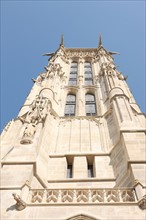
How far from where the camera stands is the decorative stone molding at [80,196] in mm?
9195

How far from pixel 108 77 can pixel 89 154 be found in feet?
34.9

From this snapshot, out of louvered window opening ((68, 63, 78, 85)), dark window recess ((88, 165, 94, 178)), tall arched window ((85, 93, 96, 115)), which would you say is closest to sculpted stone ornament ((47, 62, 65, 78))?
louvered window opening ((68, 63, 78, 85))

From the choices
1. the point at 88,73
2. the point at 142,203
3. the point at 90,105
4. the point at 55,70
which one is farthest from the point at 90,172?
the point at 88,73

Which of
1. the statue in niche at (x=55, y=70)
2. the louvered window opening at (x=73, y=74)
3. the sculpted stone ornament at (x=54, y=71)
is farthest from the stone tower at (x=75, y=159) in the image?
the louvered window opening at (x=73, y=74)

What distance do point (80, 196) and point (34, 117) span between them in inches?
260

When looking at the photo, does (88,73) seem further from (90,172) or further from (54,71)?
(90,172)

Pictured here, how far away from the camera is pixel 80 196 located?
9.45m

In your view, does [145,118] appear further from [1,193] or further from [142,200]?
[1,193]

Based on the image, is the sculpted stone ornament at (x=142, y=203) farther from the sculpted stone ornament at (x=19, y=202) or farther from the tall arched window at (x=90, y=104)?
the tall arched window at (x=90, y=104)

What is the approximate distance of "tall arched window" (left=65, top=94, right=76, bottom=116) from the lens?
20.6 metres

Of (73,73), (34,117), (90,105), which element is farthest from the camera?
(73,73)

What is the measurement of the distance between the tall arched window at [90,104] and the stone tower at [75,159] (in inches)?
1.8

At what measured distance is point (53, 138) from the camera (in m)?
15.9

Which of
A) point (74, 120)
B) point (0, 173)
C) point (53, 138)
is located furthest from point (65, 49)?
point (0, 173)
